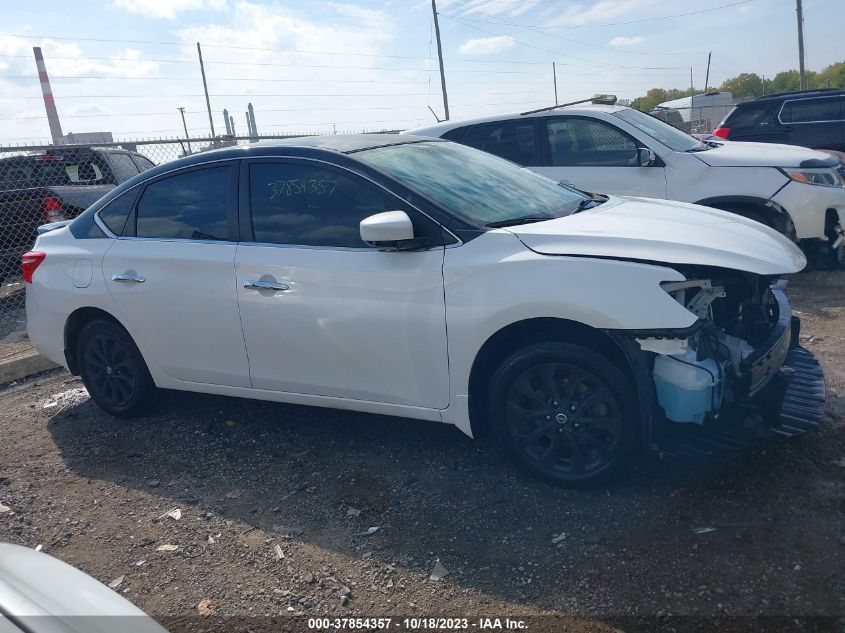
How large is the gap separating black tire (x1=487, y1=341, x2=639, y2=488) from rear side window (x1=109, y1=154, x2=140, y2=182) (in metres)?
8.39

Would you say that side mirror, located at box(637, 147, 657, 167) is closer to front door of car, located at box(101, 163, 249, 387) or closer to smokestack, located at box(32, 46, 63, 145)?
front door of car, located at box(101, 163, 249, 387)

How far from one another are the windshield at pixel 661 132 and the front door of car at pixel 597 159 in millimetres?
249

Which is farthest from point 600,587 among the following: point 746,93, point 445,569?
point 746,93

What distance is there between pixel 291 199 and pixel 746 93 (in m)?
62.9

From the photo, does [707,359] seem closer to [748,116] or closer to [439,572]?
[439,572]

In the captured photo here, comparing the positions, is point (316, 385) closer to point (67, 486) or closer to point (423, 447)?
point (423, 447)

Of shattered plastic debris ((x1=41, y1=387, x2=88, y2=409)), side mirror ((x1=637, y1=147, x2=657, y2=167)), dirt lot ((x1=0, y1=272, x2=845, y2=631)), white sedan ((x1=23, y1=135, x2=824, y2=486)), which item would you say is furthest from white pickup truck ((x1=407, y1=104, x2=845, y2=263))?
shattered plastic debris ((x1=41, y1=387, x2=88, y2=409))

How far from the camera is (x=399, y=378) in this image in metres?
3.87

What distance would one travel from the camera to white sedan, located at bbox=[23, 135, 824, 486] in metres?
3.39

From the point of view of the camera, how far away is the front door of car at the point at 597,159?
24.2 feet

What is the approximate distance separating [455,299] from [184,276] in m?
1.78

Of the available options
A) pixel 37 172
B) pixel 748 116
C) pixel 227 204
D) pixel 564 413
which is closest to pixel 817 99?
pixel 748 116

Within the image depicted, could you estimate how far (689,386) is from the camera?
3.33m

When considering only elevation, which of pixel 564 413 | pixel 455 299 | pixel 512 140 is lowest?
pixel 564 413
